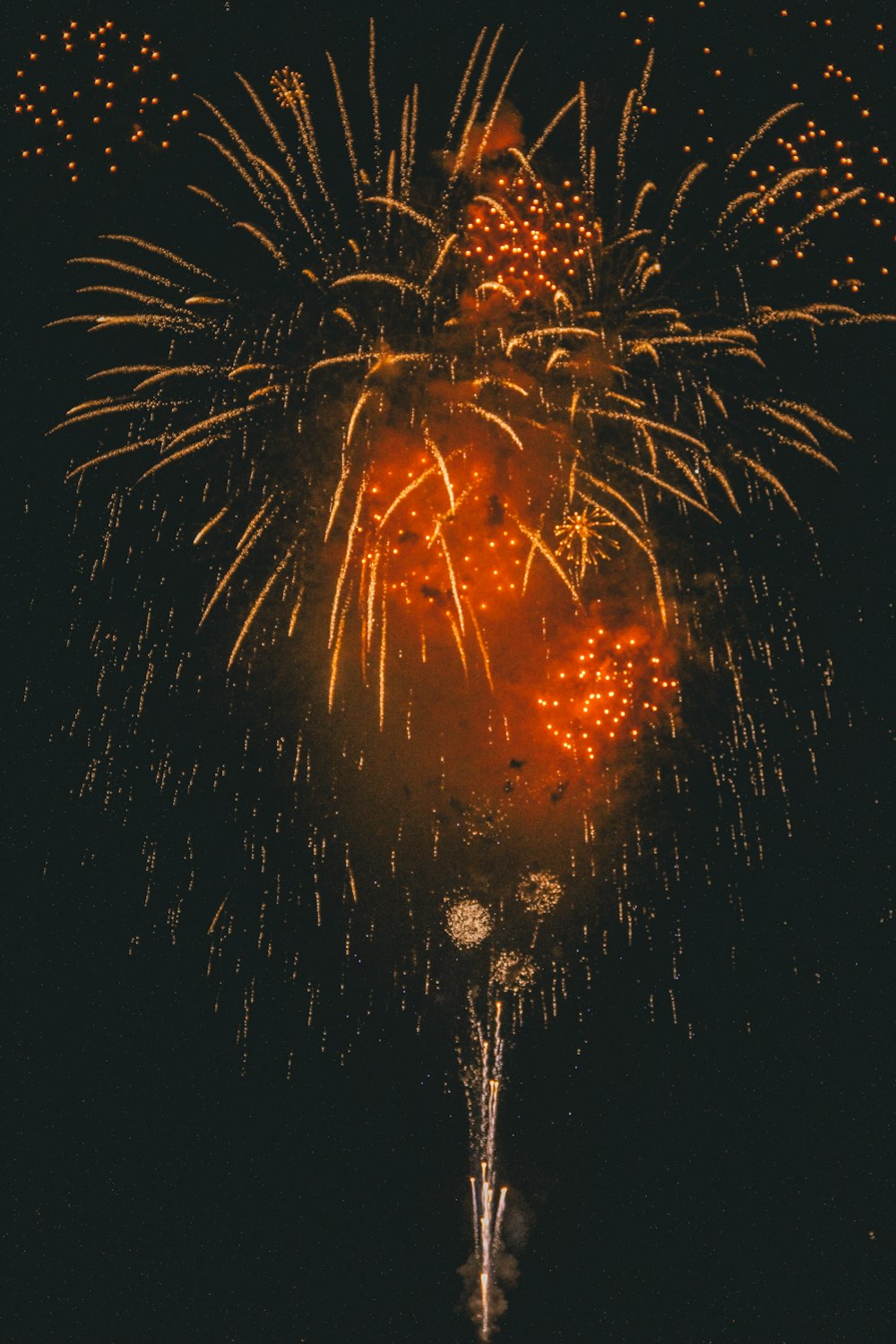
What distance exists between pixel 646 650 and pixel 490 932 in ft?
9.93

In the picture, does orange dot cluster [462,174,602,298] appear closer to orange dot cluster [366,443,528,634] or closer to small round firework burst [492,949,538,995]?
orange dot cluster [366,443,528,634]

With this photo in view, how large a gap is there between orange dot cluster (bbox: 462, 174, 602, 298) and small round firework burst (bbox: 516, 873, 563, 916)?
4743mm

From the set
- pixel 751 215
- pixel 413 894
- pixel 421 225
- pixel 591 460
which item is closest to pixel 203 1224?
pixel 413 894

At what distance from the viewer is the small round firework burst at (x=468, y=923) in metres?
7.66

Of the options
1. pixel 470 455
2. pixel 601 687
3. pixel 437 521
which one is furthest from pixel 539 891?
pixel 470 455

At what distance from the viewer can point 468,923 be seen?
25.4 ft

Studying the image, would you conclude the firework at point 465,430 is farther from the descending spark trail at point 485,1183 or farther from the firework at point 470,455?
the descending spark trail at point 485,1183

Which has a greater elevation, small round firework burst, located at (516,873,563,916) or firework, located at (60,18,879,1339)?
firework, located at (60,18,879,1339)

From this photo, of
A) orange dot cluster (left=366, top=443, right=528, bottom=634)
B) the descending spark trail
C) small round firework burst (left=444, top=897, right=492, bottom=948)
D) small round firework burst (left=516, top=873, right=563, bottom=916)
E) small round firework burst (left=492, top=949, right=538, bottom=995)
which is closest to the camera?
orange dot cluster (left=366, top=443, right=528, bottom=634)

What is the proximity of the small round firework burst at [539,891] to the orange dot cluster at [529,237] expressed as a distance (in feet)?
15.6

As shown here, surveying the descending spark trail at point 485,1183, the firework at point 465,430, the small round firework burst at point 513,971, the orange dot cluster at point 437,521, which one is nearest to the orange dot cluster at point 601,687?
the firework at point 465,430

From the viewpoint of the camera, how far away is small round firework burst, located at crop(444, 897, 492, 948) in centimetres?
766

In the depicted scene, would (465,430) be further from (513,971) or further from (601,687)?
(513,971)

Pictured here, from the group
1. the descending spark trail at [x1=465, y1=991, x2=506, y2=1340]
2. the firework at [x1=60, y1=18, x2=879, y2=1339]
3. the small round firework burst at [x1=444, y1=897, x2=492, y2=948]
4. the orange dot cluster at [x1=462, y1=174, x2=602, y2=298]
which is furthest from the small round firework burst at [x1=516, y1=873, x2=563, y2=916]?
the orange dot cluster at [x1=462, y1=174, x2=602, y2=298]
